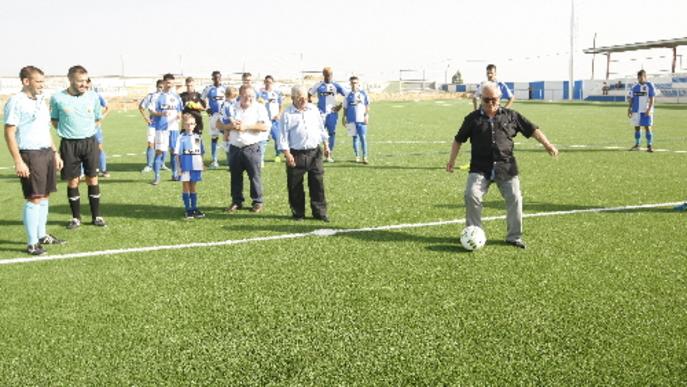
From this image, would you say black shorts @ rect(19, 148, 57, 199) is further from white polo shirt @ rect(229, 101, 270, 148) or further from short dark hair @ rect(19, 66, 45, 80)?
white polo shirt @ rect(229, 101, 270, 148)

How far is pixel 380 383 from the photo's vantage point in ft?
12.0

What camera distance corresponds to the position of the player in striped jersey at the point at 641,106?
1650cm

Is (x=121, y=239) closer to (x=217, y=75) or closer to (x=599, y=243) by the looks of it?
(x=599, y=243)

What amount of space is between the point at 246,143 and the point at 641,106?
43.2ft

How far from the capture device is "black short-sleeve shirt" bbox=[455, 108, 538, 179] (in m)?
6.73

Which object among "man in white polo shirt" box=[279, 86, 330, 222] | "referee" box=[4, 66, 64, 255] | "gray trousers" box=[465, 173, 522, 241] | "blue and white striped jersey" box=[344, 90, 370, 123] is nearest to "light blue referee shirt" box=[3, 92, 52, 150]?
"referee" box=[4, 66, 64, 255]

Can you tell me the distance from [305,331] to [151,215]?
541cm

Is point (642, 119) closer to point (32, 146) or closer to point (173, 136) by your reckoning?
point (173, 136)

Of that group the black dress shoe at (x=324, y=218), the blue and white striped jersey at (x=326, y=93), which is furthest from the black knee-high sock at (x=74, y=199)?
the blue and white striped jersey at (x=326, y=93)

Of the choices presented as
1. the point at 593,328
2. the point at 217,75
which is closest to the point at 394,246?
the point at 593,328

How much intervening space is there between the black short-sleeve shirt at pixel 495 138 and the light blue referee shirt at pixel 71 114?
17.4 feet

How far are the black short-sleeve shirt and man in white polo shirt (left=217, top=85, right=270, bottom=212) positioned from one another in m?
3.77

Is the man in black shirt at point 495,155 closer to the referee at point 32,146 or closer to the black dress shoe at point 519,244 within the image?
the black dress shoe at point 519,244

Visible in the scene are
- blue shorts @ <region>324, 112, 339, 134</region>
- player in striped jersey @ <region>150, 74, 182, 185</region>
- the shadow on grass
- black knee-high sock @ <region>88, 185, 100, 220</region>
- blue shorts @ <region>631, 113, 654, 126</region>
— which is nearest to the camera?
black knee-high sock @ <region>88, 185, 100, 220</region>
